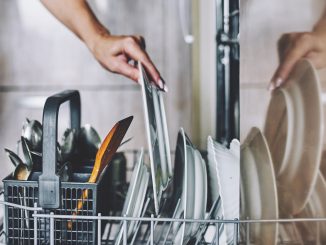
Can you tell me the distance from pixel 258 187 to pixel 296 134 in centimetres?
9

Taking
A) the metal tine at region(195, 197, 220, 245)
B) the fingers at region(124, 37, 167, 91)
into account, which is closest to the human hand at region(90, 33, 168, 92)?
the fingers at region(124, 37, 167, 91)

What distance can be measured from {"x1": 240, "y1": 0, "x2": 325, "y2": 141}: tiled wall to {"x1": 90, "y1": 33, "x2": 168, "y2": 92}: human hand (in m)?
0.25

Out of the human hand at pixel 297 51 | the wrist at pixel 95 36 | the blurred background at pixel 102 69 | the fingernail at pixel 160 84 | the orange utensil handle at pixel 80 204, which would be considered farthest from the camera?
the blurred background at pixel 102 69

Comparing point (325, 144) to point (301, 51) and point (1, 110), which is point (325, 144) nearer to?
point (301, 51)

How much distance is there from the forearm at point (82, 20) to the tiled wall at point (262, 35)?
1.54 ft

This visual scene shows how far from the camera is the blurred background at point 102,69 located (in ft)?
4.42

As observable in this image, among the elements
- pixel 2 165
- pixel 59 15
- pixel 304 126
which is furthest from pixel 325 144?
pixel 2 165

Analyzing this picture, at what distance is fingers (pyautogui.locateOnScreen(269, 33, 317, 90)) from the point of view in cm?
61

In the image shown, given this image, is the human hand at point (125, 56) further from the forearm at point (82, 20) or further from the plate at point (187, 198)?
the plate at point (187, 198)

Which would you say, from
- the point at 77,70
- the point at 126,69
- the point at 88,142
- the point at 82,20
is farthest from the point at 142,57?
the point at 77,70

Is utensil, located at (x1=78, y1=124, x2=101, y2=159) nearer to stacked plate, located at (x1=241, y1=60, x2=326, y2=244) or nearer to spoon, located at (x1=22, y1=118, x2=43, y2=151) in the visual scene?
spoon, located at (x1=22, y1=118, x2=43, y2=151)

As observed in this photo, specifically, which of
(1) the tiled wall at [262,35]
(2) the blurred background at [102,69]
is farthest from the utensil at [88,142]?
(2) the blurred background at [102,69]

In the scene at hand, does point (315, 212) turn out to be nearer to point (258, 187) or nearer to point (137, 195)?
point (258, 187)

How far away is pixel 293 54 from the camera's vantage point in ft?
2.02
